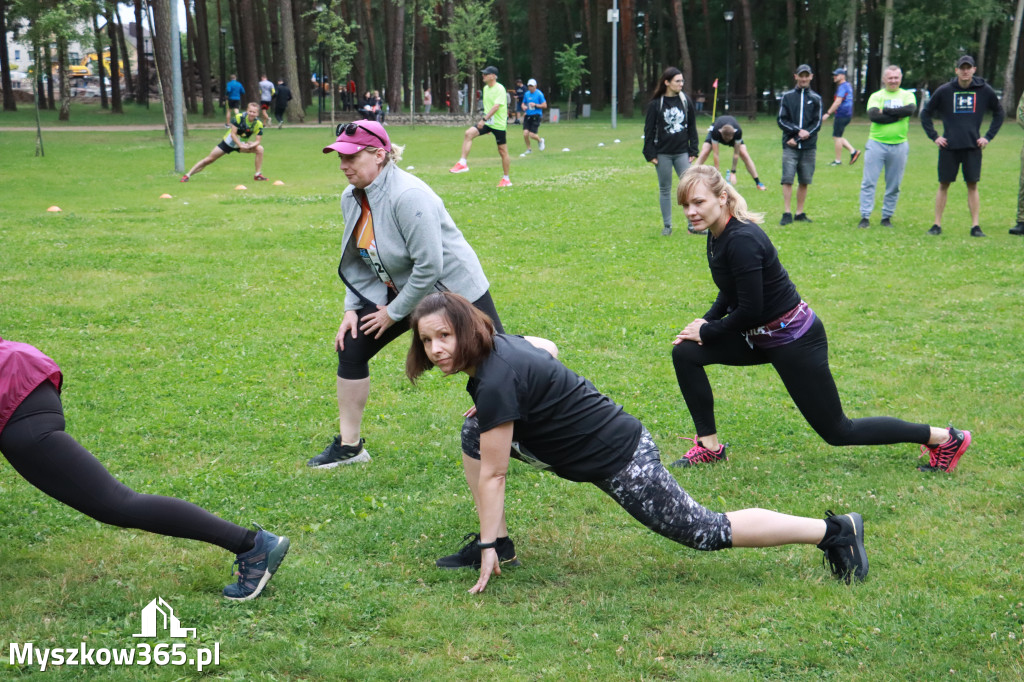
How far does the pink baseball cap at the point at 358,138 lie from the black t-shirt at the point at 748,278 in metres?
1.88

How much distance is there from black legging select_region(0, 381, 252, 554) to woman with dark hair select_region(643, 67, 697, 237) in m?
10.1

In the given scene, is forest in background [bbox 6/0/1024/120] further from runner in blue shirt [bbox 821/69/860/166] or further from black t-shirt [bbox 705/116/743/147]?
runner in blue shirt [bbox 821/69/860/166]

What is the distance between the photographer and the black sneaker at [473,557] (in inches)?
174

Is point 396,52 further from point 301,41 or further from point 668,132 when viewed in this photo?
point 668,132

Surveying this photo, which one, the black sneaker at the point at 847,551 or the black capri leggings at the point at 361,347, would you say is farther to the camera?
the black capri leggings at the point at 361,347

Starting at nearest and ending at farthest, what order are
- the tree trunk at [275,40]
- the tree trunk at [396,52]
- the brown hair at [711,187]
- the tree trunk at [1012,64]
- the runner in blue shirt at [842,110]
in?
1. the brown hair at [711,187]
2. the runner in blue shirt at [842,110]
3. the tree trunk at [1012,64]
4. the tree trunk at [396,52]
5. the tree trunk at [275,40]

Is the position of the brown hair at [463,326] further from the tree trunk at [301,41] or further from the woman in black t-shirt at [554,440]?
the tree trunk at [301,41]

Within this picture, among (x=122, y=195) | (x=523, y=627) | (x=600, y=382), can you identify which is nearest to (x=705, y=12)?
(x=122, y=195)

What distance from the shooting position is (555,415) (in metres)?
3.95

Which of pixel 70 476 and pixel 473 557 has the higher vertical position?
pixel 70 476

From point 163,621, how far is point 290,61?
3848cm

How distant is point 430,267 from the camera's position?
16.6ft

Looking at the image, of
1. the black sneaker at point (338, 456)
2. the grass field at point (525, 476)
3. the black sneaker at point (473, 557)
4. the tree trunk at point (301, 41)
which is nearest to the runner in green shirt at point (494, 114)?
the grass field at point (525, 476)

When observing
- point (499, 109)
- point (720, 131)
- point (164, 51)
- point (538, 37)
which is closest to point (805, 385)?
point (720, 131)
